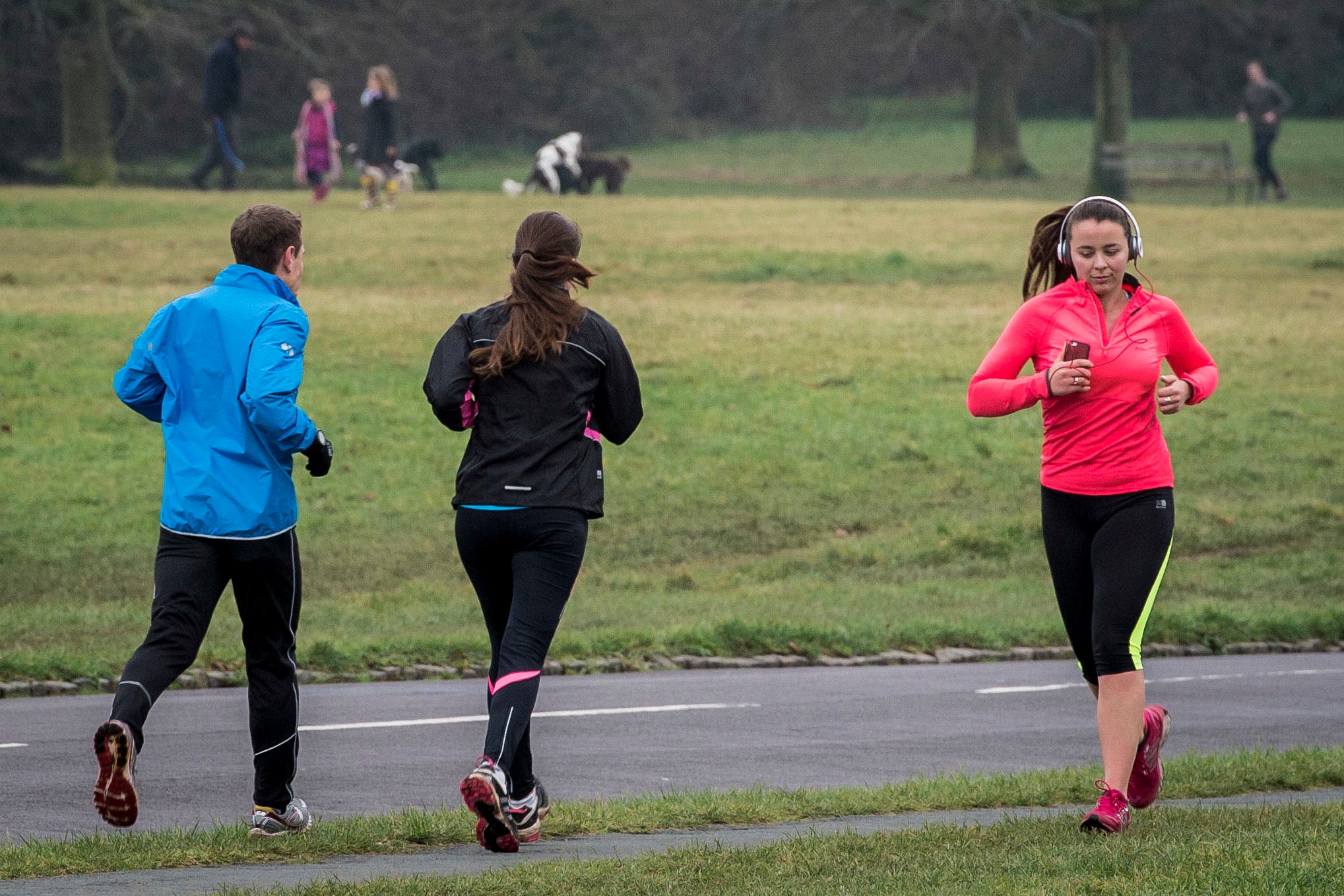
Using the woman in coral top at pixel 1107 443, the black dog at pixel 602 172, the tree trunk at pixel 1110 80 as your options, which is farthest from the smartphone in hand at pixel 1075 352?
the tree trunk at pixel 1110 80

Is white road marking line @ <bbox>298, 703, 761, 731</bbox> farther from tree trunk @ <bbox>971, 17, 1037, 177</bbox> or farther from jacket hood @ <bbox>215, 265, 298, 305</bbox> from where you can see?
tree trunk @ <bbox>971, 17, 1037, 177</bbox>

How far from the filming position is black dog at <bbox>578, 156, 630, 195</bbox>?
39.2 m

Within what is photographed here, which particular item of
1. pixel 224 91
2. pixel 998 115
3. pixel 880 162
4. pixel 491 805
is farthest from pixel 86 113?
pixel 491 805

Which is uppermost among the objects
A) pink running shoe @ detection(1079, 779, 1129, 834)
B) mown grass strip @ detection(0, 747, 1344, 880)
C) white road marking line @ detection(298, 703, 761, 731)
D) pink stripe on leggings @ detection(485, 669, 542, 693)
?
pink stripe on leggings @ detection(485, 669, 542, 693)

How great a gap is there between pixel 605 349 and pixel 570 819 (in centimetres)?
169

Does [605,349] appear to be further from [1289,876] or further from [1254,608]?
[1254,608]

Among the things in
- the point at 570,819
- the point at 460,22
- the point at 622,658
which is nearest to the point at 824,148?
the point at 460,22

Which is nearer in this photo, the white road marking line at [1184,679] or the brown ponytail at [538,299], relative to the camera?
the brown ponytail at [538,299]

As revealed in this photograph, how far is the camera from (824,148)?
203ft

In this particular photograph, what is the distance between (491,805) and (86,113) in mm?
39004

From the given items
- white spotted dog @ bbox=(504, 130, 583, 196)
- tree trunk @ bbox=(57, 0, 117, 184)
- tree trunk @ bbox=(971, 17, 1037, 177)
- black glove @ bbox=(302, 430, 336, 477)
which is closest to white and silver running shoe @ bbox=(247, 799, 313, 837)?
black glove @ bbox=(302, 430, 336, 477)

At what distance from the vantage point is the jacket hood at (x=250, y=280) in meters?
6.57

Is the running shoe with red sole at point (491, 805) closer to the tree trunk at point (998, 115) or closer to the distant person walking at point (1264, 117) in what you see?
the distant person walking at point (1264, 117)

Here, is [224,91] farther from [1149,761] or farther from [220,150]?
[1149,761]
